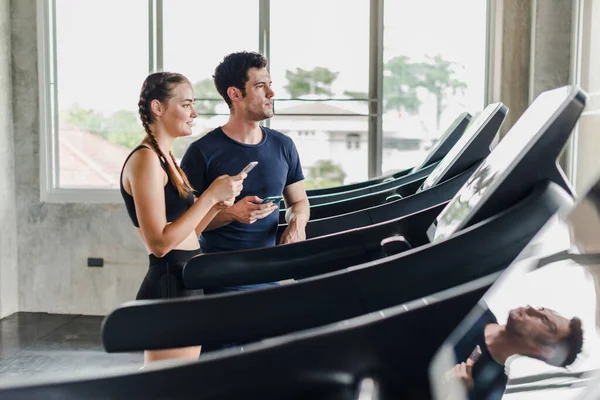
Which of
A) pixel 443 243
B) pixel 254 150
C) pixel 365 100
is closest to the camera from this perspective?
pixel 443 243

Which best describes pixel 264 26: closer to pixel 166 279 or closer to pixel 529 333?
pixel 166 279

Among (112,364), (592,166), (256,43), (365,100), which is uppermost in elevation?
(256,43)

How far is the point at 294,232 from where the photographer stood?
84.8 inches

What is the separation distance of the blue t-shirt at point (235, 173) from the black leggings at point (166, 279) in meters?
0.21

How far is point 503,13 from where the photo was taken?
429cm

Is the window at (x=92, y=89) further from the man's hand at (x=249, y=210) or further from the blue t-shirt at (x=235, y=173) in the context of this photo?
the man's hand at (x=249, y=210)

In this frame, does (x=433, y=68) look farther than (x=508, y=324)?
Yes

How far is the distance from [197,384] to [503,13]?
4131 millimetres

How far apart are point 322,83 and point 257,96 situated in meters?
2.41

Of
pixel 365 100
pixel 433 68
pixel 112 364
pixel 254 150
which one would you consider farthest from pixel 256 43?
pixel 254 150

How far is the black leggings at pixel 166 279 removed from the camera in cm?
193

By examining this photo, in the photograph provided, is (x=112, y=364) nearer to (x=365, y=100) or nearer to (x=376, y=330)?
(x=365, y=100)

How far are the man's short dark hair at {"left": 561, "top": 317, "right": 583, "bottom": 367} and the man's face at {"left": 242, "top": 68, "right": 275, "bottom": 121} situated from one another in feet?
5.65

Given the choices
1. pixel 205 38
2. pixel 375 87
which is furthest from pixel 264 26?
pixel 375 87
